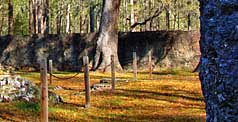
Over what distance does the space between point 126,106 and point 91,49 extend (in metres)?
16.1

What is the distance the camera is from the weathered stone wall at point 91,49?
2809 centimetres

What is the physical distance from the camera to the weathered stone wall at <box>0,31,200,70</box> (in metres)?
28.1

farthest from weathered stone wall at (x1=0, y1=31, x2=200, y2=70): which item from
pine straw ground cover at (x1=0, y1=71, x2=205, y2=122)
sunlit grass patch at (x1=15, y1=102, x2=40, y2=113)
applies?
sunlit grass patch at (x1=15, y1=102, x2=40, y2=113)

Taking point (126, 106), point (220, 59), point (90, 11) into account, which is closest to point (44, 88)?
point (126, 106)

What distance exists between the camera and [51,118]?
11102 mm

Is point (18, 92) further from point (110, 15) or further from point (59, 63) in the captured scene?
point (59, 63)

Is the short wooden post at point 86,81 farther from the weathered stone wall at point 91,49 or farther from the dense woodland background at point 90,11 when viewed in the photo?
the dense woodland background at point 90,11

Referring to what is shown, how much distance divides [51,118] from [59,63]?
18938 millimetres

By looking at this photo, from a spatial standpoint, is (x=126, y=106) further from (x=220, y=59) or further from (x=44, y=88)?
(x=220, y=59)

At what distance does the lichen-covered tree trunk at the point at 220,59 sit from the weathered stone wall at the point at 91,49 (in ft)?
84.3

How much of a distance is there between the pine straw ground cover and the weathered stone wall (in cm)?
1028

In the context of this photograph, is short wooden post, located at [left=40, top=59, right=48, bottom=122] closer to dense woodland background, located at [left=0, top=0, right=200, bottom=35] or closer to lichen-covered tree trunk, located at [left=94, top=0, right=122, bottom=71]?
lichen-covered tree trunk, located at [left=94, top=0, right=122, bottom=71]

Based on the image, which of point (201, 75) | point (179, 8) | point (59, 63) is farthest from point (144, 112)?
point (179, 8)

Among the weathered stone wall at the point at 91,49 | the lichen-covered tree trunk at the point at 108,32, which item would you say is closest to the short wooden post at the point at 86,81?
the lichen-covered tree trunk at the point at 108,32
